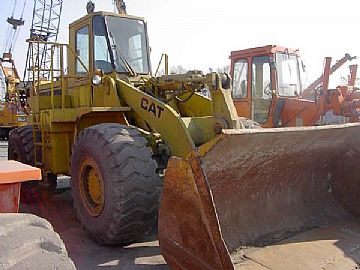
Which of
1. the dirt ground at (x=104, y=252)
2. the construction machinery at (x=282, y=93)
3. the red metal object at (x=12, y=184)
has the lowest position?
the dirt ground at (x=104, y=252)

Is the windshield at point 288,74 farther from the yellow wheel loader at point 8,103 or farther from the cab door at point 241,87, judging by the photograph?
the yellow wheel loader at point 8,103

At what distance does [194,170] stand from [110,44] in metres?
3.43

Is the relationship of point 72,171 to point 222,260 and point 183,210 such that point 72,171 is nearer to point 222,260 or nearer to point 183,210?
point 183,210

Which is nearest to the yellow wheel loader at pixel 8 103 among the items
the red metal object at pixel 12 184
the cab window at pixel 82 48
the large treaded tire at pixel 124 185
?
the cab window at pixel 82 48

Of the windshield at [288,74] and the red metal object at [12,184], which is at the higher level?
the windshield at [288,74]

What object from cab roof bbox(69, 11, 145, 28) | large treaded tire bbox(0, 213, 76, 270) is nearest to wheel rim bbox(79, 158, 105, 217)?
cab roof bbox(69, 11, 145, 28)

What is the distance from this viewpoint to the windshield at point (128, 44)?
20.1 feet

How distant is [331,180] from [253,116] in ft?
15.0

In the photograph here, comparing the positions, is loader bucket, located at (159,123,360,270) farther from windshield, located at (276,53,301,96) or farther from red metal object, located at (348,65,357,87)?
red metal object, located at (348,65,357,87)

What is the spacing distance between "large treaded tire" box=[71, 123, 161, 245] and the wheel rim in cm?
11

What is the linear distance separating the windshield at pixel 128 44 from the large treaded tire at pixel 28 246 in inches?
168

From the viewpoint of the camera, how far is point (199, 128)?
5121 mm

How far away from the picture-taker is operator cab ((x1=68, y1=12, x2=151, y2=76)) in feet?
20.0

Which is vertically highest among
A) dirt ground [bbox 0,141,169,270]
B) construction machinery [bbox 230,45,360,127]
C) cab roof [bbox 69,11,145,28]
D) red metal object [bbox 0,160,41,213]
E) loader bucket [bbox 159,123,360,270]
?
cab roof [bbox 69,11,145,28]
